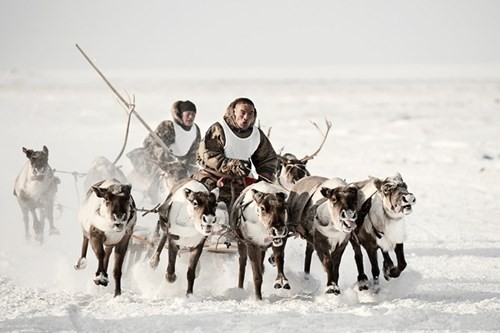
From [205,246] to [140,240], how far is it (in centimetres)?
90

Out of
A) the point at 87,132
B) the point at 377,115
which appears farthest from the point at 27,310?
the point at 377,115

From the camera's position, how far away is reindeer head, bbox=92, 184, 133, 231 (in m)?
7.45

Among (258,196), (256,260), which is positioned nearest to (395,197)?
(258,196)

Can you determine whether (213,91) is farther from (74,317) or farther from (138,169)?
(74,317)

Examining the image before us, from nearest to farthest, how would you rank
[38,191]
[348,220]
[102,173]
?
[348,220] < [102,173] < [38,191]

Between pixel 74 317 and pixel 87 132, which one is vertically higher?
pixel 87 132

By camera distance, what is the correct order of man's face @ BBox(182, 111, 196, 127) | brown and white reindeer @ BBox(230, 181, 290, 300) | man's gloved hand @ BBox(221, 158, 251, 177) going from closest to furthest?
brown and white reindeer @ BBox(230, 181, 290, 300)
man's gloved hand @ BBox(221, 158, 251, 177)
man's face @ BBox(182, 111, 196, 127)

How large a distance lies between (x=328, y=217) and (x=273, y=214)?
1.85 feet

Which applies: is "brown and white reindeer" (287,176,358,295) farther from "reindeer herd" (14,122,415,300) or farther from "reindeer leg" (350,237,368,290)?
"reindeer leg" (350,237,368,290)

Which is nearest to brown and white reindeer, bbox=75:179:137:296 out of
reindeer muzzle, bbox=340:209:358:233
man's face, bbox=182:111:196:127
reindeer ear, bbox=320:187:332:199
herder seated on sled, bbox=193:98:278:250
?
herder seated on sled, bbox=193:98:278:250

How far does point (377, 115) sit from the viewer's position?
3919cm

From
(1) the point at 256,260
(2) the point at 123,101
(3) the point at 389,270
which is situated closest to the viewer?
(1) the point at 256,260

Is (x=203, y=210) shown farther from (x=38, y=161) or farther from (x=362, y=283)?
(x=38, y=161)

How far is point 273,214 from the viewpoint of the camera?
733cm
